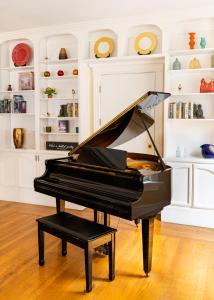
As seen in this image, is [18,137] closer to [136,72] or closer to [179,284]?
[136,72]

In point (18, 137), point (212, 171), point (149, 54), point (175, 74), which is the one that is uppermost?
point (149, 54)

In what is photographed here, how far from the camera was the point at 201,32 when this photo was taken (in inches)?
165

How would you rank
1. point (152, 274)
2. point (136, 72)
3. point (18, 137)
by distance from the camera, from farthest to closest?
1. point (18, 137)
2. point (136, 72)
3. point (152, 274)

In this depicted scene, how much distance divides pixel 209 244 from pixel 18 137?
134 inches

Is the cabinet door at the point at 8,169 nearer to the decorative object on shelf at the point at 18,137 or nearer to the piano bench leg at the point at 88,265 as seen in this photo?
the decorative object on shelf at the point at 18,137

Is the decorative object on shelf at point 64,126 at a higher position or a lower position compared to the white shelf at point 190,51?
lower

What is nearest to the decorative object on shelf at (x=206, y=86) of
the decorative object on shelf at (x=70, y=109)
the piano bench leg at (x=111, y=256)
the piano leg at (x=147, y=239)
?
the decorative object on shelf at (x=70, y=109)

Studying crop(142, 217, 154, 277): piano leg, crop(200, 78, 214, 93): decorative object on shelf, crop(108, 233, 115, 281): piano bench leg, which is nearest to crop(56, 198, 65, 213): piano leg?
crop(108, 233, 115, 281): piano bench leg

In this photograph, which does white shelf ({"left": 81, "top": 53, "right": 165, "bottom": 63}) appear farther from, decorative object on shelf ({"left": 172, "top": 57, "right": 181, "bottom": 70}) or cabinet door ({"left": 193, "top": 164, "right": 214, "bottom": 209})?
cabinet door ({"left": 193, "top": 164, "right": 214, "bottom": 209})

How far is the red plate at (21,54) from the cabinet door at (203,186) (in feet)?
10.6

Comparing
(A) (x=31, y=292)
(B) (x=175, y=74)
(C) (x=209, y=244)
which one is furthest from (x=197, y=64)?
(A) (x=31, y=292)

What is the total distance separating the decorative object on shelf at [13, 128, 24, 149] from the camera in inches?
203

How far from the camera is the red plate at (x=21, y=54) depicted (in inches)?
200

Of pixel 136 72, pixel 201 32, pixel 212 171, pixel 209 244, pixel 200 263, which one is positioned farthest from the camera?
pixel 136 72
